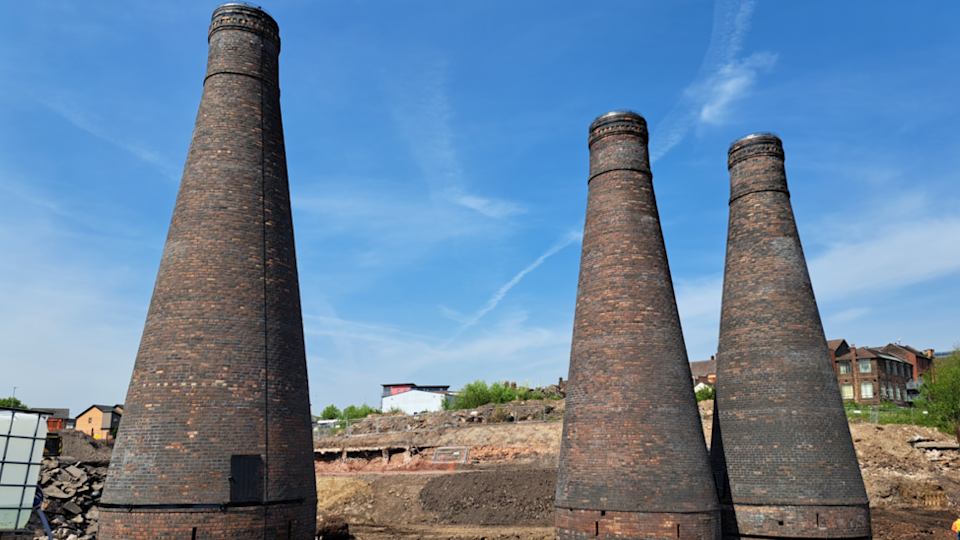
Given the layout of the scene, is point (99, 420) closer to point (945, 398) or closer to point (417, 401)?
point (417, 401)

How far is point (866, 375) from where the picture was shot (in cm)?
6153

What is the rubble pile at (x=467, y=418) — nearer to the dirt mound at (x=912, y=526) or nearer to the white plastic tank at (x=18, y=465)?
the dirt mound at (x=912, y=526)

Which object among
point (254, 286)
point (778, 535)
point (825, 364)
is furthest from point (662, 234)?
point (254, 286)

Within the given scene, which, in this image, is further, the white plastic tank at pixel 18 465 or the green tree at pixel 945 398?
the green tree at pixel 945 398

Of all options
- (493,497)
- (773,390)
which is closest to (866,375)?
(493,497)

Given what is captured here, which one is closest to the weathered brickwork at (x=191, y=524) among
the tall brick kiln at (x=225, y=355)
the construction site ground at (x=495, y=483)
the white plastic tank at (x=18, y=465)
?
the tall brick kiln at (x=225, y=355)

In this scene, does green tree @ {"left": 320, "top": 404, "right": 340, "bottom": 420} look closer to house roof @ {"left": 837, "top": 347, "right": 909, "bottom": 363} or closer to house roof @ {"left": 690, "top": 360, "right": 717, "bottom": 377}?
house roof @ {"left": 690, "top": 360, "right": 717, "bottom": 377}

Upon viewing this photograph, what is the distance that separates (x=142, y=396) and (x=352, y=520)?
23.1 m

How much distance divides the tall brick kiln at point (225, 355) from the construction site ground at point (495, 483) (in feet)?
50.3

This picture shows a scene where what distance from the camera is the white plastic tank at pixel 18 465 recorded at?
1353cm

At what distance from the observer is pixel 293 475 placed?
13125mm

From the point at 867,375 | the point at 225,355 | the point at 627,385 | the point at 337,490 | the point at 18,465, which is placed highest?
the point at 867,375

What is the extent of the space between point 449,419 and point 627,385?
1385 inches

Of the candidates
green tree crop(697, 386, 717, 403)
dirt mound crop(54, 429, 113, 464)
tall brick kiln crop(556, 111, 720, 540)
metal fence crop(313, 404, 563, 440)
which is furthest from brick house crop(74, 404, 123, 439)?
tall brick kiln crop(556, 111, 720, 540)
